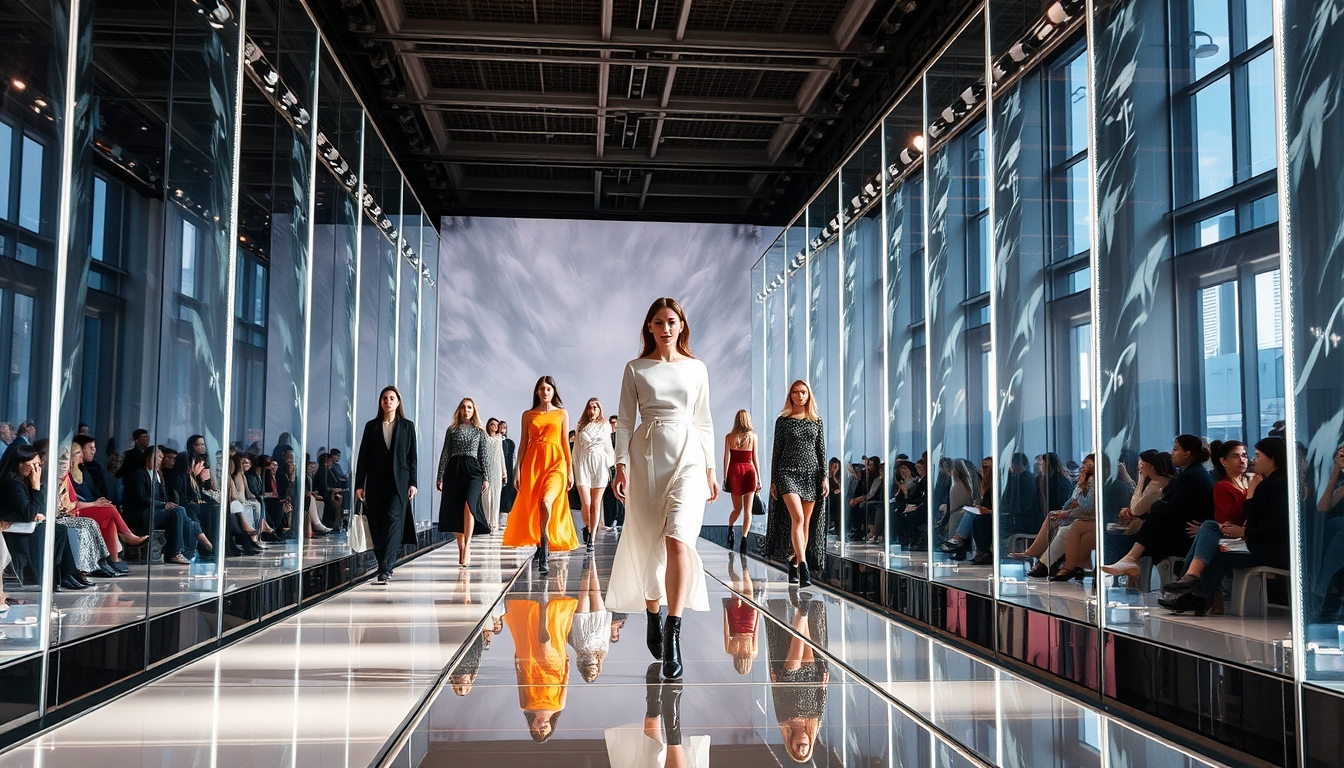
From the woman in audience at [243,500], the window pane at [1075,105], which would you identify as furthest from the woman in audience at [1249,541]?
the woman in audience at [243,500]

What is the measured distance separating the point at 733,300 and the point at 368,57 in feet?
30.5

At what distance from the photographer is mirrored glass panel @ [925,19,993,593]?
269 inches

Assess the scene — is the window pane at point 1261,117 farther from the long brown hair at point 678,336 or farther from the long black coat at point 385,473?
the long black coat at point 385,473

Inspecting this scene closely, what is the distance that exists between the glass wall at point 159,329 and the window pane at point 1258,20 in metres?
4.54

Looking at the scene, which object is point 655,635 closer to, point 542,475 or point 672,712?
point 672,712

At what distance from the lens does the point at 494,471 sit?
17328mm

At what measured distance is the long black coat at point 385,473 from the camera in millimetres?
9320

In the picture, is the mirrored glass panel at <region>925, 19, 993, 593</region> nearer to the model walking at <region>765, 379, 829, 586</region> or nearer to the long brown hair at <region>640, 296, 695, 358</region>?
the model walking at <region>765, 379, 829, 586</region>

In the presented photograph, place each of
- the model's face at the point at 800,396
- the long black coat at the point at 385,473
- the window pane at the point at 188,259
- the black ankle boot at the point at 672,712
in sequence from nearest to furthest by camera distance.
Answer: the black ankle boot at the point at 672,712 < the window pane at the point at 188,259 < the long black coat at the point at 385,473 < the model's face at the point at 800,396

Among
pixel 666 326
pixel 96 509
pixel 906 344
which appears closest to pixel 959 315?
pixel 906 344

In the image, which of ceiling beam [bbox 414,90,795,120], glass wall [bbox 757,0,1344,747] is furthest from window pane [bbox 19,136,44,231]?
ceiling beam [bbox 414,90,795,120]

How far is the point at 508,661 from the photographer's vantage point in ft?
16.9

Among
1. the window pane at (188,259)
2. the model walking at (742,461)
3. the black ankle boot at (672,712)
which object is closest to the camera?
the black ankle boot at (672,712)

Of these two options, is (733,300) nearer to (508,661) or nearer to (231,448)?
(231,448)
